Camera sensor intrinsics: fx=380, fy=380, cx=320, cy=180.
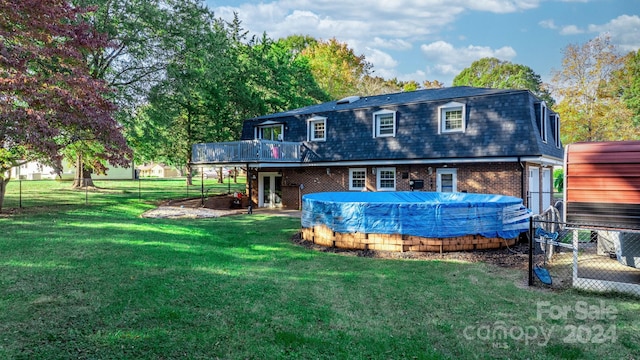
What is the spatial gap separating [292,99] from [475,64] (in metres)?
46.0

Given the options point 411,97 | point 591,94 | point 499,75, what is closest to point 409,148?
point 411,97

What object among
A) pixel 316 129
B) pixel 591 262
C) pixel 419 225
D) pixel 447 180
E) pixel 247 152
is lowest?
pixel 591 262

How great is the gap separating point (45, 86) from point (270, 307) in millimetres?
9565

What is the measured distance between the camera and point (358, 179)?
64.6 feet

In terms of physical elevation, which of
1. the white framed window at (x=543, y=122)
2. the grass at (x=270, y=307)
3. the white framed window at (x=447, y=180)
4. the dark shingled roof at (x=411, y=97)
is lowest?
the grass at (x=270, y=307)

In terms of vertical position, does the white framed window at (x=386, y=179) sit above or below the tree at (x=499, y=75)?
below

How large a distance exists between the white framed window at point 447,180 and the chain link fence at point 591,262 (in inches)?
282

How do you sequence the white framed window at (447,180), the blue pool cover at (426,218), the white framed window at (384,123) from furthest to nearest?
the white framed window at (384,123) → the white framed window at (447,180) → the blue pool cover at (426,218)

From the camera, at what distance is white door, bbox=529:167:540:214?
16203 mm

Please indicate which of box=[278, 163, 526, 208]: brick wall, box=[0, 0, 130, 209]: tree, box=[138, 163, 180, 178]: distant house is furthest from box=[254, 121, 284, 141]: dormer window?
box=[138, 163, 180, 178]: distant house

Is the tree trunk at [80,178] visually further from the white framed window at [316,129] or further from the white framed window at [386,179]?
the white framed window at [386,179]

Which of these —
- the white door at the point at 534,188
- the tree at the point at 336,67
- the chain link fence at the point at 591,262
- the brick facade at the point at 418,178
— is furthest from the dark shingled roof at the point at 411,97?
the tree at the point at 336,67

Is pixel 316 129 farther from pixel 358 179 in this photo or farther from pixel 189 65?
pixel 189 65

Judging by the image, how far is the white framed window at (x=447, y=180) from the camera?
55.6 feet
